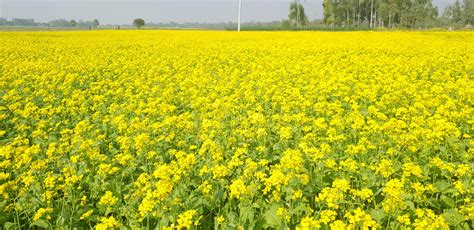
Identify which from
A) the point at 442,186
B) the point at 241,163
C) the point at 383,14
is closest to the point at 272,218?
the point at 241,163

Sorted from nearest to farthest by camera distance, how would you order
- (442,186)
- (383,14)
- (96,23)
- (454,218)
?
(454,218), (442,186), (383,14), (96,23)

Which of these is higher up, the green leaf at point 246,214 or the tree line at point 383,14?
the tree line at point 383,14

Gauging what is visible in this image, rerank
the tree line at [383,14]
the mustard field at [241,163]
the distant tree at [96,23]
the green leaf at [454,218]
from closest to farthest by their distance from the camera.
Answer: the green leaf at [454,218] → the mustard field at [241,163] → the tree line at [383,14] → the distant tree at [96,23]

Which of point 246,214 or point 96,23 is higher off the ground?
point 96,23

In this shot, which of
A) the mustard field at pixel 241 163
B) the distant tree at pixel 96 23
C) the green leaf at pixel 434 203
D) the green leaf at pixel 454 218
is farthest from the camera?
the distant tree at pixel 96 23

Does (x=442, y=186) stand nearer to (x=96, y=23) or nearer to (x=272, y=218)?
(x=272, y=218)

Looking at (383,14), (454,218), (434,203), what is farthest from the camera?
(383,14)

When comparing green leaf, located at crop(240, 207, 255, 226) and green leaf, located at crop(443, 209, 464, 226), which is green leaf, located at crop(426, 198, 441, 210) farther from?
green leaf, located at crop(240, 207, 255, 226)

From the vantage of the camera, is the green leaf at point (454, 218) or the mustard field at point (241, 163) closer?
the green leaf at point (454, 218)

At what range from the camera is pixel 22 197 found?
381cm

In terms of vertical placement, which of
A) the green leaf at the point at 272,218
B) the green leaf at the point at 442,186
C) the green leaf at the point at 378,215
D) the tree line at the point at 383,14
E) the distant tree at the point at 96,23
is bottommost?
the green leaf at the point at 272,218

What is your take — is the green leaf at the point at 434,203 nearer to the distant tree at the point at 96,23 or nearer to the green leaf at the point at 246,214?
the green leaf at the point at 246,214

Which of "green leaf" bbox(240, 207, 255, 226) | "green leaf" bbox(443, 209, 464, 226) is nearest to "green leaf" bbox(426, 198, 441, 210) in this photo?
"green leaf" bbox(443, 209, 464, 226)

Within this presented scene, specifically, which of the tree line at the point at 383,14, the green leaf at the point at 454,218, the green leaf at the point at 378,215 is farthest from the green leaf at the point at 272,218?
the tree line at the point at 383,14
